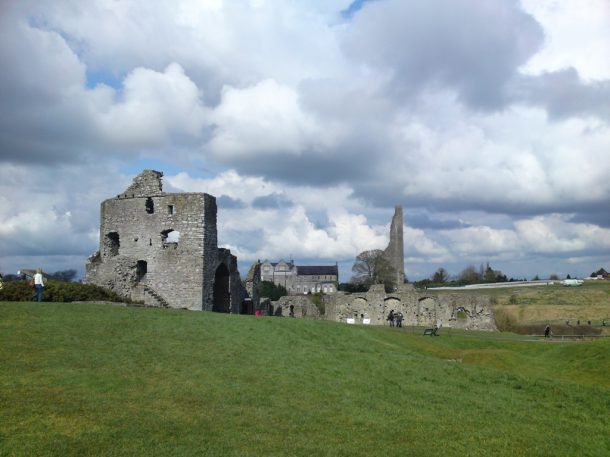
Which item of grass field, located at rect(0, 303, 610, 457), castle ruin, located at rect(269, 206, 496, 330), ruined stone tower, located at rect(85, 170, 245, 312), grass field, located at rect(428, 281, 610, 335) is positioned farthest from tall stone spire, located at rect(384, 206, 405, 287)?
grass field, located at rect(0, 303, 610, 457)

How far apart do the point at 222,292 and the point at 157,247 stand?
6.56 metres

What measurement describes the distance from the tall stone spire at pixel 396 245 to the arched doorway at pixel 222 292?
70.2 m

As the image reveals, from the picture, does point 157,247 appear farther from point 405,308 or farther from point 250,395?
point 405,308

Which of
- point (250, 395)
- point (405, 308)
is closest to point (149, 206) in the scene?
point (250, 395)

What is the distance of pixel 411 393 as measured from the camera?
15812 millimetres

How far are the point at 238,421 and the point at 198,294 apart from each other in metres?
21.9

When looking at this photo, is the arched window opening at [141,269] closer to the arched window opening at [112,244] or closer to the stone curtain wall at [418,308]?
the arched window opening at [112,244]

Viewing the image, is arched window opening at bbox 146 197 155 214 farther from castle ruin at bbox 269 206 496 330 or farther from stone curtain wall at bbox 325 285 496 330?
stone curtain wall at bbox 325 285 496 330

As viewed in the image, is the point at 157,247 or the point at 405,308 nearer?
the point at 157,247

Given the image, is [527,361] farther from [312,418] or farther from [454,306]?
[454,306]

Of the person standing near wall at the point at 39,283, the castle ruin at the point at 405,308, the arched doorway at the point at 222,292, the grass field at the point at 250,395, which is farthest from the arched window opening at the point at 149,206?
the castle ruin at the point at 405,308

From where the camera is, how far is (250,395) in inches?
552

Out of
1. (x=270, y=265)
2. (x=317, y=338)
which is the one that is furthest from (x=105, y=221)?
(x=270, y=265)

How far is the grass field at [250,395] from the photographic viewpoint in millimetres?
10734
